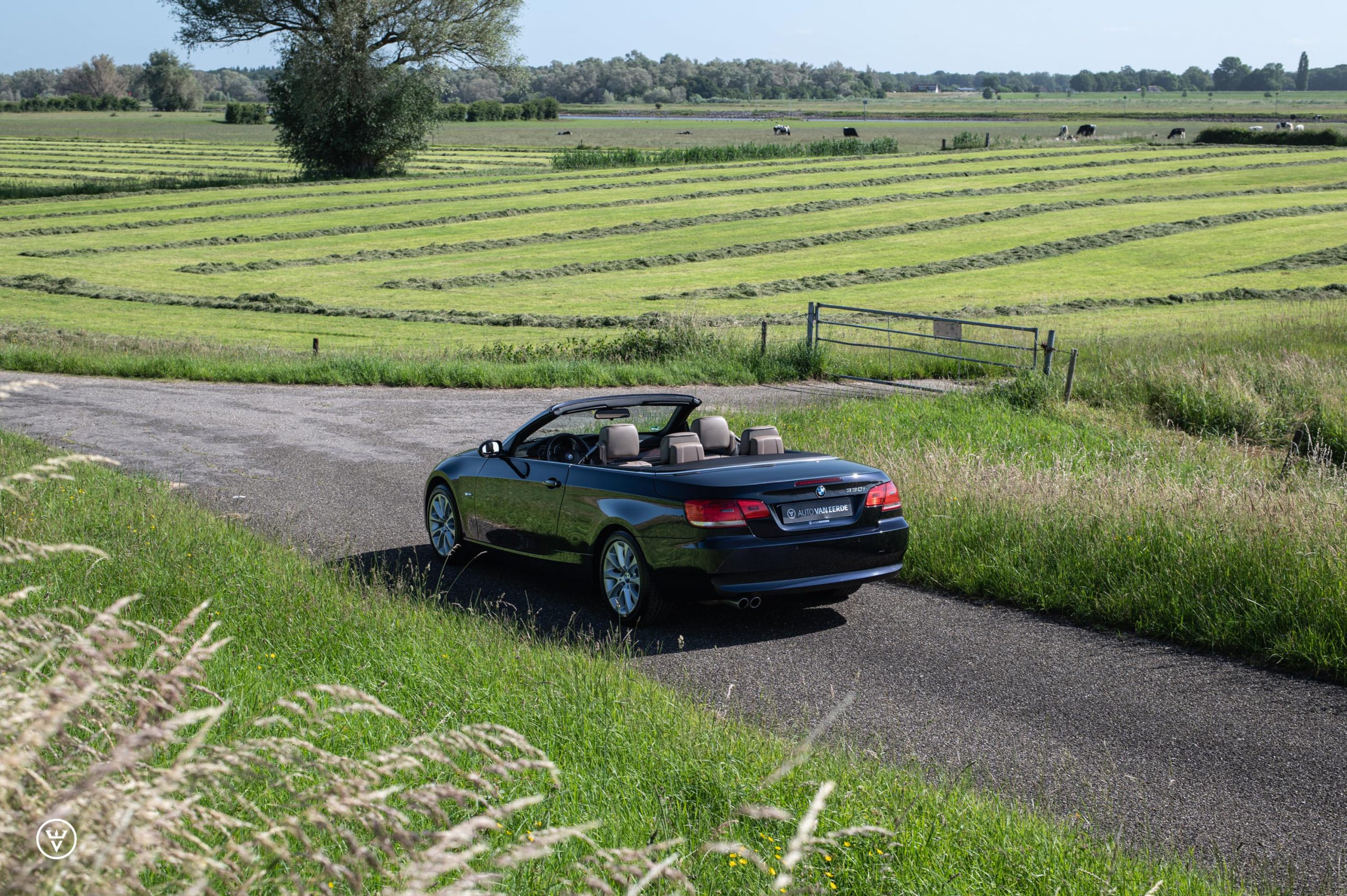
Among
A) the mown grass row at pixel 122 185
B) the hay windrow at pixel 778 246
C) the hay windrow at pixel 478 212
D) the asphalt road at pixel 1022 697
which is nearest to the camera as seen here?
the asphalt road at pixel 1022 697

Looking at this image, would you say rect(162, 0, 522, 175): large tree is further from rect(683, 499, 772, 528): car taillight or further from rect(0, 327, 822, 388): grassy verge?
rect(683, 499, 772, 528): car taillight

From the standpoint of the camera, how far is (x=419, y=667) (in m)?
6.40

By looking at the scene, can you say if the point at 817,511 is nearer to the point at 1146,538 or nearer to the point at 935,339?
the point at 1146,538

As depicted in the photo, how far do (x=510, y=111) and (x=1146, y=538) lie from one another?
149 metres

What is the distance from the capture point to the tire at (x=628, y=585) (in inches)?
330

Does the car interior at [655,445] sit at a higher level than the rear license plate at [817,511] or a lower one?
higher

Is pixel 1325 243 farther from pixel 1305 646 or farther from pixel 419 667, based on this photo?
pixel 419 667

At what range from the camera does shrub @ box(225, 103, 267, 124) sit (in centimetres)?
13775

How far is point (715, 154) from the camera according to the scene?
270ft

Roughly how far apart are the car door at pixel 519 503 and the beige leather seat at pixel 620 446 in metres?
0.31

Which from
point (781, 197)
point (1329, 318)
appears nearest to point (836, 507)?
point (1329, 318)

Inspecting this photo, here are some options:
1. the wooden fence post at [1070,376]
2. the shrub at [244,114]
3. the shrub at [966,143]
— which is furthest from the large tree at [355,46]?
the shrub at [244,114]

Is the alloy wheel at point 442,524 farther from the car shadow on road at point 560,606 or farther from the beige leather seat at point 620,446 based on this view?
the beige leather seat at point 620,446

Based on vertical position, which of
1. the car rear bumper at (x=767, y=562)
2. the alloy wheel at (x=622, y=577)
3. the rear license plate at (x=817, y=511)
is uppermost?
the rear license plate at (x=817, y=511)
